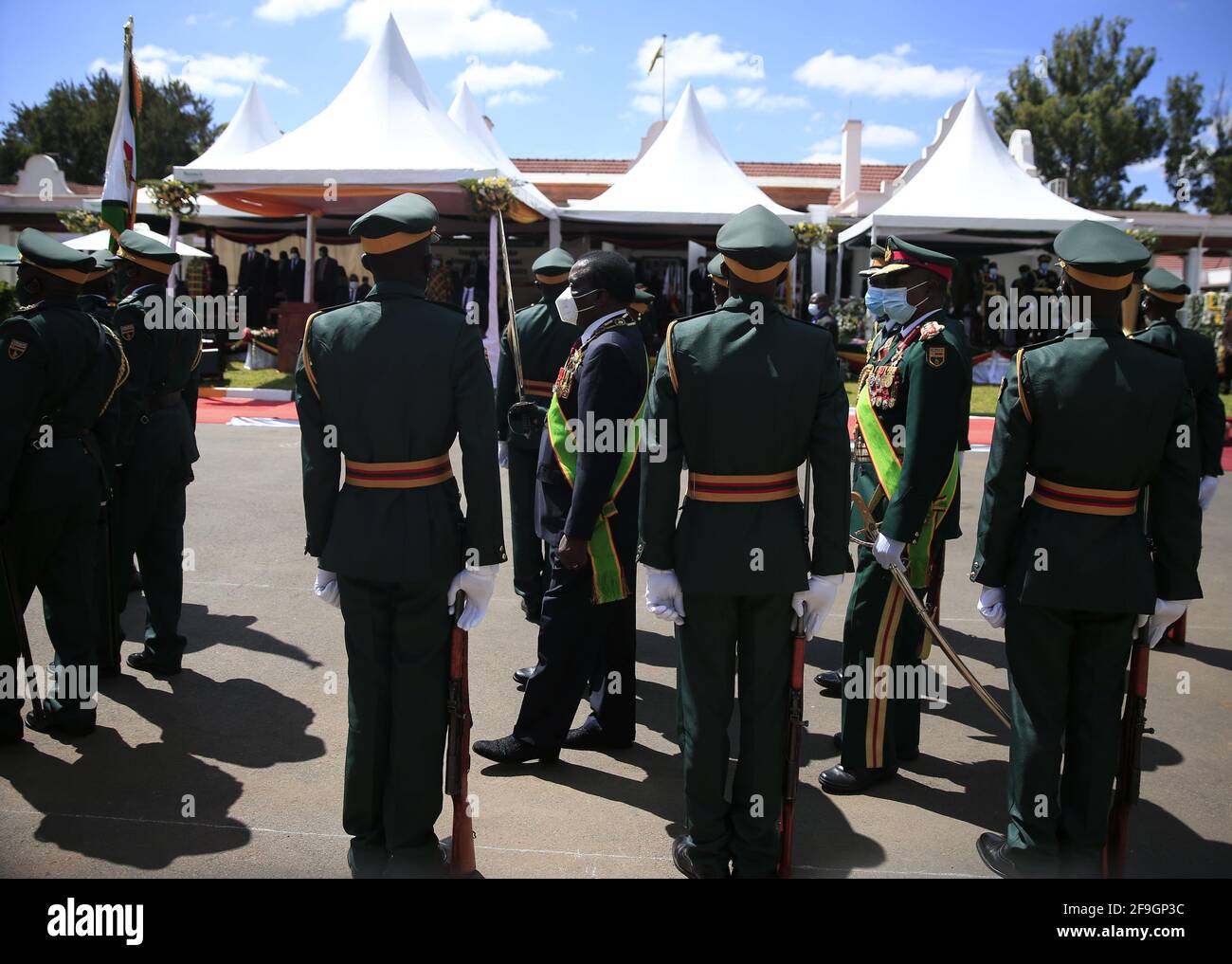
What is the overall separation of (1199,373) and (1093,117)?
4331cm

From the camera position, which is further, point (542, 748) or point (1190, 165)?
point (1190, 165)

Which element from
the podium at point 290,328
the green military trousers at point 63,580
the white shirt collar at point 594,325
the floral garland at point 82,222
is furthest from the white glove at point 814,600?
the floral garland at point 82,222

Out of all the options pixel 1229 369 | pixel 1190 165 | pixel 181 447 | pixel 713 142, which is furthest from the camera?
pixel 1190 165

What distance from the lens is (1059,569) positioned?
330 cm

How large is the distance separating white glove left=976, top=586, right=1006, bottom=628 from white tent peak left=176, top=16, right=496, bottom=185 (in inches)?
483

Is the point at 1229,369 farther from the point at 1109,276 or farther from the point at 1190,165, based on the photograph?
the point at 1190,165

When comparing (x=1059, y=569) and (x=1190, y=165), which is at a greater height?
(x=1190, y=165)

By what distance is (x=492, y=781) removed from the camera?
411 centimetres

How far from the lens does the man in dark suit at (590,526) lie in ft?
13.1

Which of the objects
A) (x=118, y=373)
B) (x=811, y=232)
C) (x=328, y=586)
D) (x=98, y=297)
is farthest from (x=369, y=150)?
(x=328, y=586)

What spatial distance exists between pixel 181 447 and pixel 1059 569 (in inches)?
160

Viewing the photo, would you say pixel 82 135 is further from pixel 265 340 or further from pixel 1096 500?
pixel 1096 500
